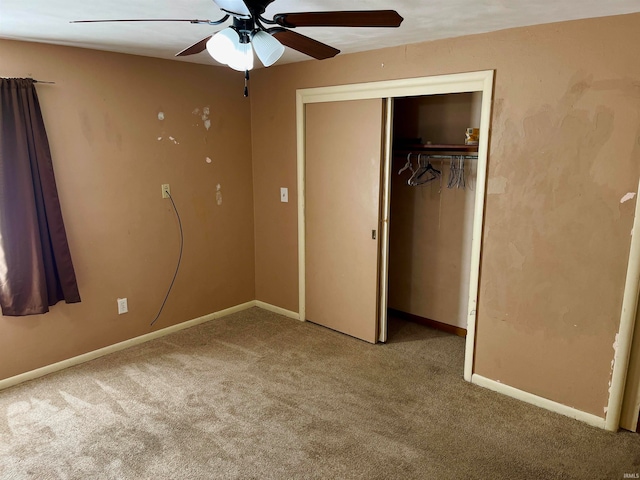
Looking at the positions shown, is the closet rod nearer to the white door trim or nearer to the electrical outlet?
the white door trim

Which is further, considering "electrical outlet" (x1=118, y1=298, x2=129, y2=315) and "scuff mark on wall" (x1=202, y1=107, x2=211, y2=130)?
"scuff mark on wall" (x1=202, y1=107, x2=211, y2=130)

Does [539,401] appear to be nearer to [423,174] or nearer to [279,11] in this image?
[423,174]

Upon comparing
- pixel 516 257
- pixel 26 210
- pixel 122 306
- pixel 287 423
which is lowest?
pixel 287 423

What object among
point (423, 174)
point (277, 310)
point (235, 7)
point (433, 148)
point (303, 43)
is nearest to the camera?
point (235, 7)

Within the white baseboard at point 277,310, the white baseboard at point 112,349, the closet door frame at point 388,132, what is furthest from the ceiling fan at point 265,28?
the white baseboard at point 277,310

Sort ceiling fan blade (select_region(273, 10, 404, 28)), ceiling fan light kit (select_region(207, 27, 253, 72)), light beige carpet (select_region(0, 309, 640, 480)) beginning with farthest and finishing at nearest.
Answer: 1. light beige carpet (select_region(0, 309, 640, 480))
2. ceiling fan light kit (select_region(207, 27, 253, 72))
3. ceiling fan blade (select_region(273, 10, 404, 28))

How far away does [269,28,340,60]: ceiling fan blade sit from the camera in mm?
1878

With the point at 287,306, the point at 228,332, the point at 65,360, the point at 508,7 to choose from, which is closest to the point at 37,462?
the point at 65,360

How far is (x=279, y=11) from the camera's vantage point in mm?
2236

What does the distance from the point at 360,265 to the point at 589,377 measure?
1.67 metres

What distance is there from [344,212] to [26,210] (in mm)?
2132

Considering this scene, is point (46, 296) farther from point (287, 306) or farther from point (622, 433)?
point (622, 433)

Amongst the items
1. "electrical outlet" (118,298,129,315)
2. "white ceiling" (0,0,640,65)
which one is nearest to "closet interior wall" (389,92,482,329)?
"white ceiling" (0,0,640,65)

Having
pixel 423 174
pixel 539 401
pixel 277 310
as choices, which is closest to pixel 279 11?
pixel 423 174
